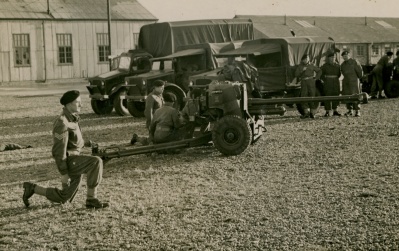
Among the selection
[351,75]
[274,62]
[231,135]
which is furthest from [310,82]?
[231,135]

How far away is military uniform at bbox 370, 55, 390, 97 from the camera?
21828mm

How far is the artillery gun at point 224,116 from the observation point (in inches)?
432

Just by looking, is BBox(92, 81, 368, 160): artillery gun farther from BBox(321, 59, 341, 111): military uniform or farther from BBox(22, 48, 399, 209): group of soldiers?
BBox(321, 59, 341, 111): military uniform

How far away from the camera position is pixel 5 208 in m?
7.71

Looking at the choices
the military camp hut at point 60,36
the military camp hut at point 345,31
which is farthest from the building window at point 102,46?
the military camp hut at point 345,31

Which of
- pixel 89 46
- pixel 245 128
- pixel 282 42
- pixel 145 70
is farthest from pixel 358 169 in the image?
pixel 89 46

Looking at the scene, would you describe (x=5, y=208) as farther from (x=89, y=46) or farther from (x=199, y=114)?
(x=89, y=46)

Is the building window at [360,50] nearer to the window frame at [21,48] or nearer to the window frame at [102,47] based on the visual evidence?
the window frame at [102,47]

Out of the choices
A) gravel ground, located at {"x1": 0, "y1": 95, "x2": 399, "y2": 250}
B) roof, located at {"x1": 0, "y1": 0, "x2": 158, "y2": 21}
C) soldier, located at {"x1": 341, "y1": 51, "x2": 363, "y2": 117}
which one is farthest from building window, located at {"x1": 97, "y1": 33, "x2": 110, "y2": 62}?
gravel ground, located at {"x1": 0, "y1": 95, "x2": 399, "y2": 250}

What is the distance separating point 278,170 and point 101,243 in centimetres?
416

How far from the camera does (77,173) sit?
7.41m

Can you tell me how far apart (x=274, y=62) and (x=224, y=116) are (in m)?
7.45

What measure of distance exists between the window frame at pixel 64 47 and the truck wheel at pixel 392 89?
22463 millimetres

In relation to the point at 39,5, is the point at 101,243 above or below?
below
